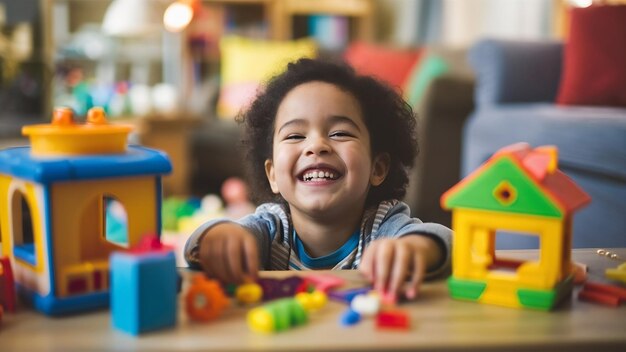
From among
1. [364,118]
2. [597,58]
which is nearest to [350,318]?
[364,118]

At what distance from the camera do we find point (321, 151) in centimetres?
106

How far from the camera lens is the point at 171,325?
68 centimetres

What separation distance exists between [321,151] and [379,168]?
0.19 meters

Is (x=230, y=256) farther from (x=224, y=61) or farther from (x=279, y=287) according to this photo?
(x=224, y=61)

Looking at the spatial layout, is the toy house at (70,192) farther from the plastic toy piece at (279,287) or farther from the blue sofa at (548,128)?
the blue sofa at (548,128)

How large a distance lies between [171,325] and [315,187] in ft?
1.39

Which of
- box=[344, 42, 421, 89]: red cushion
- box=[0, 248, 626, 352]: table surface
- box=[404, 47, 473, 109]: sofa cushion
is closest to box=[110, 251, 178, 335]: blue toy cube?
box=[0, 248, 626, 352]: table surface

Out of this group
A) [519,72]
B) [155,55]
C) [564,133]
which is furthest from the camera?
[155,55]

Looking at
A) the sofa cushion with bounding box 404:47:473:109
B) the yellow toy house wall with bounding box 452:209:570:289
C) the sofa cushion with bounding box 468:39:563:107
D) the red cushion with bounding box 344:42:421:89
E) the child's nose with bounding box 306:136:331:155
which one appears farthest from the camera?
the red cushion with bounding box 344:42:421:89

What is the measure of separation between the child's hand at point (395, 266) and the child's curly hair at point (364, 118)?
0.38 metres

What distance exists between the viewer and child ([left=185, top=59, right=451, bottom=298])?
1066 mm

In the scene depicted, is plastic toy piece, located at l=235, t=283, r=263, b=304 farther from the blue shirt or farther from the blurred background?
the blurred background

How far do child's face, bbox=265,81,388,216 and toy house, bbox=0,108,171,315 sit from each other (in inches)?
12.4

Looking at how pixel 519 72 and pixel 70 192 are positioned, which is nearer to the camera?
pixel 70 192
